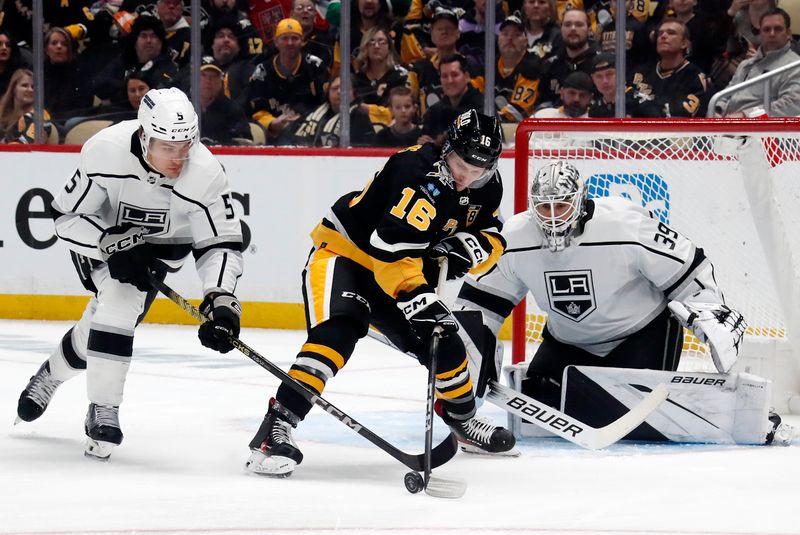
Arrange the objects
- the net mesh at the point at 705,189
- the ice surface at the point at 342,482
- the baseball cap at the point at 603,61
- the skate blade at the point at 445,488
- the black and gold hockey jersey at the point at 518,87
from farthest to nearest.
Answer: the black and gold hockey jersey at the point at 518,87, the baseball cap at the point at 603,61, the net mesh at the point at 705,189, the skate blade at the point at 445,488, the ice surface at the point at 342,482

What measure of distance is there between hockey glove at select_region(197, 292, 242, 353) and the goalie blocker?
1.01 metres

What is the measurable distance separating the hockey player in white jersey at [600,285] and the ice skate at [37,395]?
125 centimetres

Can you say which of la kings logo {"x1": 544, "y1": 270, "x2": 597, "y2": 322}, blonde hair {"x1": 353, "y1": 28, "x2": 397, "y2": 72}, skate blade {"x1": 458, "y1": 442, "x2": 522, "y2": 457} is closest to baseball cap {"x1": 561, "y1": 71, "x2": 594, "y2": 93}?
blonde hair {"x1": 353, "y1": 28, "x2": 397, "y2": 72}

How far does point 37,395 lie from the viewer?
3.83 m

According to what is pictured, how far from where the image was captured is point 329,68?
658 cm

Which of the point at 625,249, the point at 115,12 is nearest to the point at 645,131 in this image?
the point at 625,249

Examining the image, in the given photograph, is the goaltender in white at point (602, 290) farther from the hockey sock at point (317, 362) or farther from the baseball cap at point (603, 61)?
the baseball cap at point (603, 61)

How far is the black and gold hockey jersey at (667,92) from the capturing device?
582cm

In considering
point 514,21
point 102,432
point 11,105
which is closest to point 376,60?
point 514,21

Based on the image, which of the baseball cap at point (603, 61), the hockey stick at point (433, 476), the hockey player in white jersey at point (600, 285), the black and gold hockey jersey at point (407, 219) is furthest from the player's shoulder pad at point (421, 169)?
the baseball cap at point (603, 61)

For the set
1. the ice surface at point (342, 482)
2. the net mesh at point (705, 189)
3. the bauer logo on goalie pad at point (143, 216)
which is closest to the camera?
the ice surface at point (342, 482)

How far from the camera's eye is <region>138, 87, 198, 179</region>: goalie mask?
3.34 meters

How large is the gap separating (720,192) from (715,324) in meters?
1.27

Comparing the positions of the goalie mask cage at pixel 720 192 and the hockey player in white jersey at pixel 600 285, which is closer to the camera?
the hockey player in white jersey at pixel 600 285
